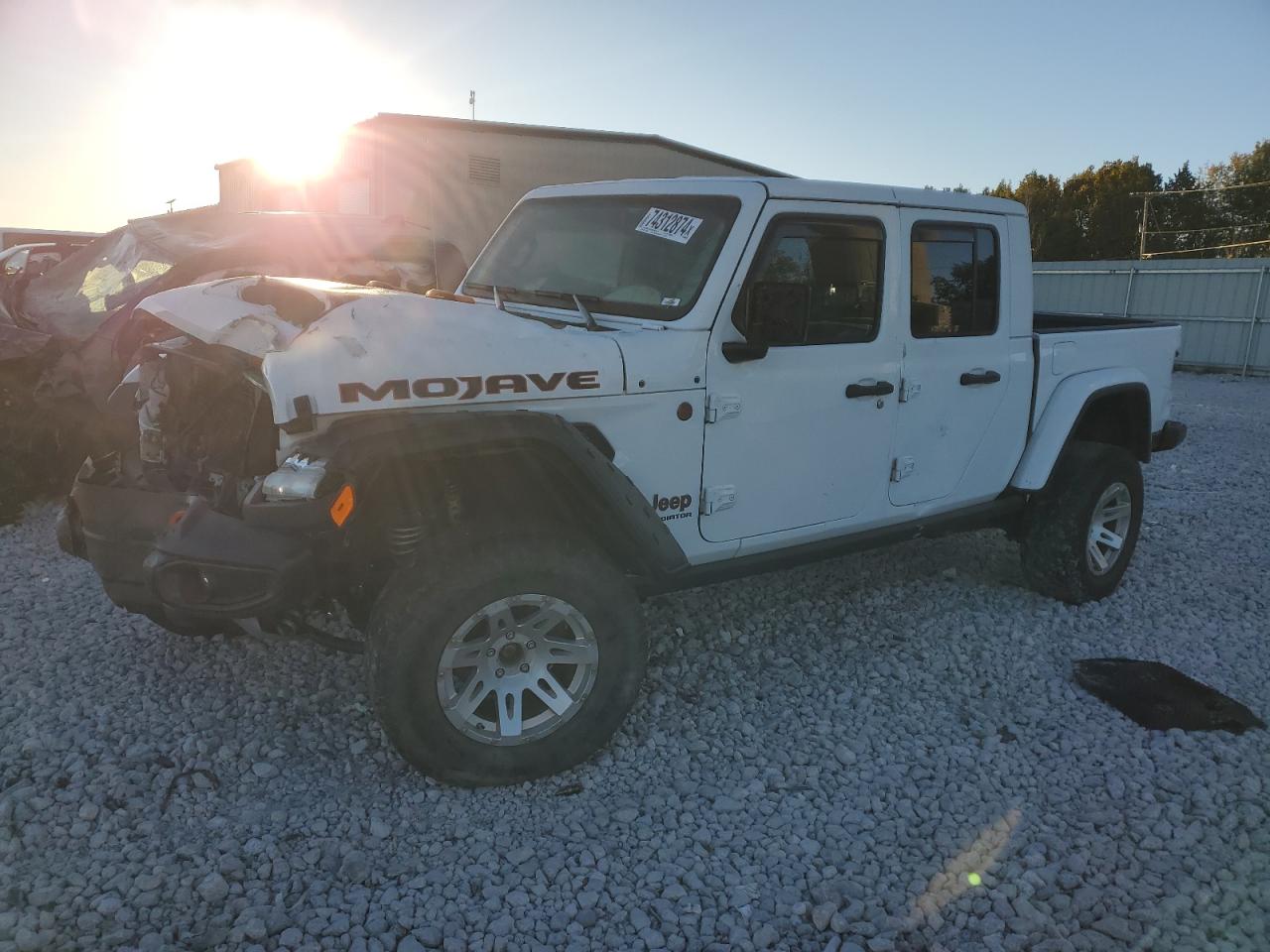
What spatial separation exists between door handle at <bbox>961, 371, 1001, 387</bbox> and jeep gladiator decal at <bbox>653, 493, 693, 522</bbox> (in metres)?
1.59

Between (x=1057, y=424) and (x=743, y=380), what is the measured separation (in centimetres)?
208

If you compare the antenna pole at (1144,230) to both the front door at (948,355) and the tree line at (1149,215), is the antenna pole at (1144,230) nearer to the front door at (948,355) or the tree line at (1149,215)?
the tree line at (1149,215)

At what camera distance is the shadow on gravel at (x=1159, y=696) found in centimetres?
357

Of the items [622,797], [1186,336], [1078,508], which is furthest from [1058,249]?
[622,797]

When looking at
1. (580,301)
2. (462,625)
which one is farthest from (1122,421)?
(462,625)

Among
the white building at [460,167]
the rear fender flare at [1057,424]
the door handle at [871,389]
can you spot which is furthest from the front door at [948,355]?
the white building at [460,167]

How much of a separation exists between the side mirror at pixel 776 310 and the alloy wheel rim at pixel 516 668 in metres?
1.20

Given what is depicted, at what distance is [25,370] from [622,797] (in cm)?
500

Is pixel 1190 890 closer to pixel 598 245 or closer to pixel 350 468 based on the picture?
pixel 350 468

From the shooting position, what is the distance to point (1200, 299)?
57.6 feet

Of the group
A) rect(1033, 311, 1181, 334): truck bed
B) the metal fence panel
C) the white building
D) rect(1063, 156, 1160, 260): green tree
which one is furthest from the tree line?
rect(1033, 311, 1181, 334): truck bed

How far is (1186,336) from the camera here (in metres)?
17.9

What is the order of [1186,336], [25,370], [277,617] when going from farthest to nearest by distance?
[1186,336], [25,370], [277,617]

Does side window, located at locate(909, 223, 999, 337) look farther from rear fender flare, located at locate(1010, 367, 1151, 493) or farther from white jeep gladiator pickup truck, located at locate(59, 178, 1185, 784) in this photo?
rear fender flare, located at locate(1010, 367, 1151, 493)
